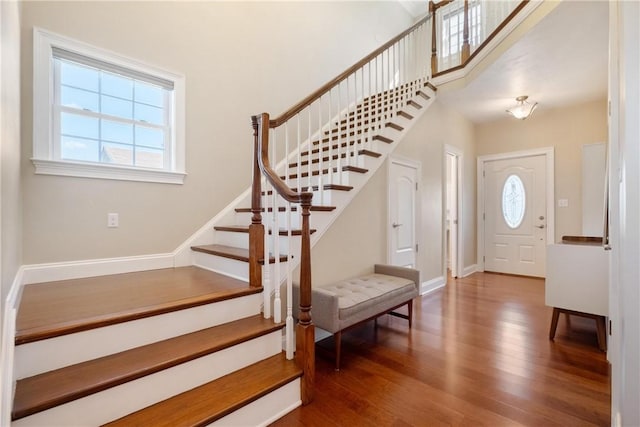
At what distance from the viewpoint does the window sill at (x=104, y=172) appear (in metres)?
2.15

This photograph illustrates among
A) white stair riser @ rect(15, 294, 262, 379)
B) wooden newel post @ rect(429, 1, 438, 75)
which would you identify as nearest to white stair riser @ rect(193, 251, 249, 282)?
white stair riser @ rect(15, 294, 262, 379)

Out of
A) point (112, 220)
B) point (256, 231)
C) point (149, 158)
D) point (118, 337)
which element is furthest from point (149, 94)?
point (118, 337)

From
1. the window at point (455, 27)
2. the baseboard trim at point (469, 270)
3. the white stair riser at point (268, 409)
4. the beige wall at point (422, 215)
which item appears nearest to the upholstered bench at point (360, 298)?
the beige wall at point (422, 215)

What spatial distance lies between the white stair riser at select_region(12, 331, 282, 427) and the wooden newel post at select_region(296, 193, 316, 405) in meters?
0.22

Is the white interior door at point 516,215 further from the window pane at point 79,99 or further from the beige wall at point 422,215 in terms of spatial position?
the window pane at point 79,99

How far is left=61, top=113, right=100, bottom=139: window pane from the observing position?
2.28 m

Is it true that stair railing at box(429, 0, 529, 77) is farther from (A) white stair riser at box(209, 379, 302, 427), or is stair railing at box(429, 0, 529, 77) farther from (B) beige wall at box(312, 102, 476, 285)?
(A) white stair riser at box(209, 379, 302, 427)

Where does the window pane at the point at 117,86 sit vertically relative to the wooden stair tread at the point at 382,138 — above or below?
above

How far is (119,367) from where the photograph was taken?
4.37 ft

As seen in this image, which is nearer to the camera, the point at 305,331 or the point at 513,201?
the point at 305,331

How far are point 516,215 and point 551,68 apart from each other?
2.58m

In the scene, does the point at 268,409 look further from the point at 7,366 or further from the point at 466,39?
the point at 466,39

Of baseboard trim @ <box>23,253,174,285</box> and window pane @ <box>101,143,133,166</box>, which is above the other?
window pane @ <box>101,143,133,166</box>

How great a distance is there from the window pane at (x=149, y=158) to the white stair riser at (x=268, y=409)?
7.32ft
